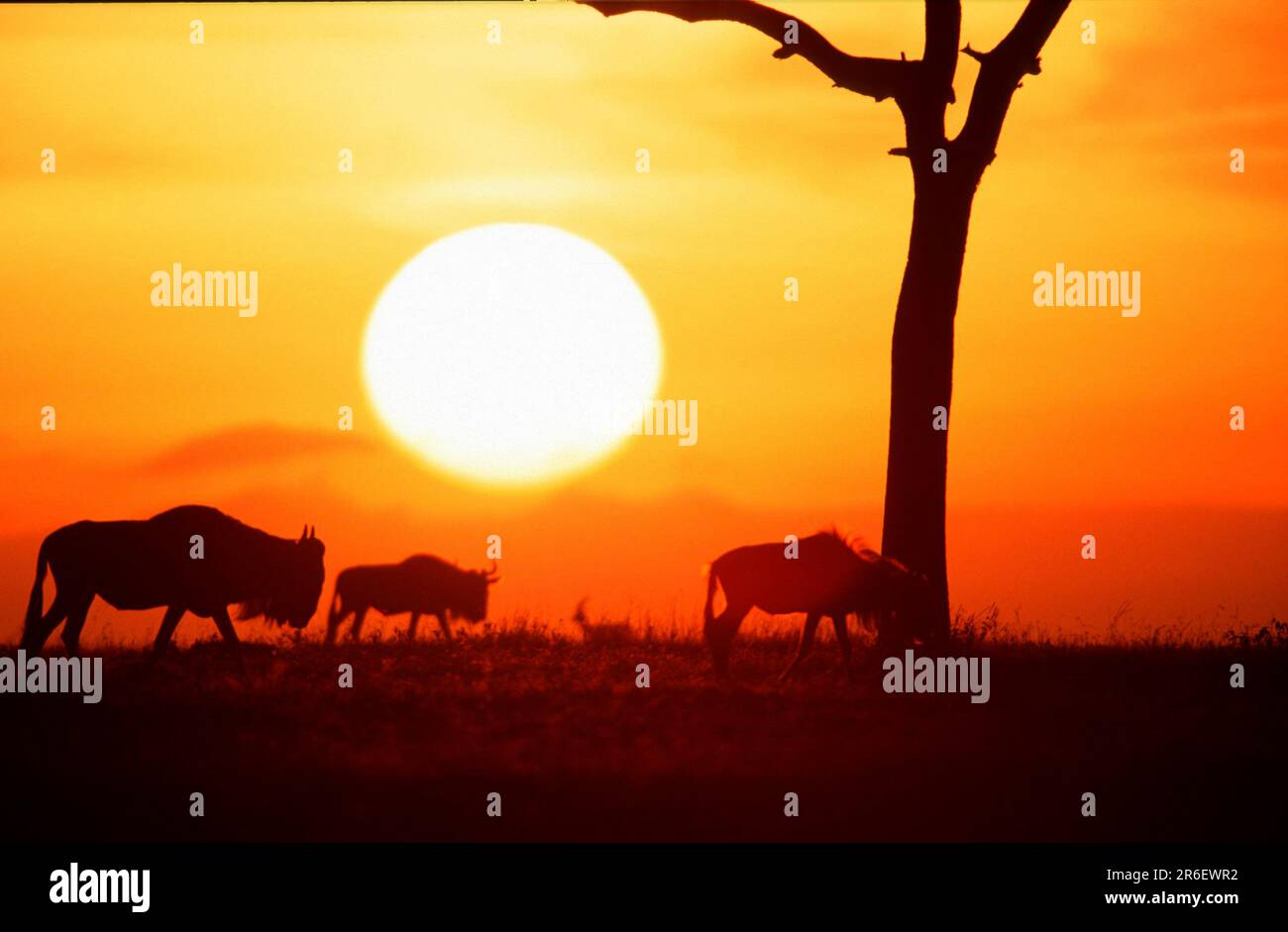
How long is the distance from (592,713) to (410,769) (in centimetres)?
228

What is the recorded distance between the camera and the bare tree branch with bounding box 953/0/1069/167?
64.4ft

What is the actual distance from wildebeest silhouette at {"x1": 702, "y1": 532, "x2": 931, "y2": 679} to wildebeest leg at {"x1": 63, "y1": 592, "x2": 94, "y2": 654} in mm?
6473

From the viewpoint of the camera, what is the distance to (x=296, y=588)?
19.0 m

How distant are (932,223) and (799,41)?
8.67 ft

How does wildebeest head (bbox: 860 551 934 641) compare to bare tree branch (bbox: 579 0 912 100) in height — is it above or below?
below

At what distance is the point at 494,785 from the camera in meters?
12.6

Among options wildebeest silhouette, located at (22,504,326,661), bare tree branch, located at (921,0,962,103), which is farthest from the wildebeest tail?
bare tree branch, located at (921,0,962,103)

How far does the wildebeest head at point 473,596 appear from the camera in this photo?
28984mm

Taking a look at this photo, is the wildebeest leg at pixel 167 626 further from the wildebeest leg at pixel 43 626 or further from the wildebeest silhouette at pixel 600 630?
the wildebeest silhouette at pixel 600 630

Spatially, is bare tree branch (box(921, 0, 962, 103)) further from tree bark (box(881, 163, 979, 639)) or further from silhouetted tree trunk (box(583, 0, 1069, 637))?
tree bark (box(881, 163, 979, 639))

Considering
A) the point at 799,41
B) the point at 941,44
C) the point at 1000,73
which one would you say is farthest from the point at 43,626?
the point at 1000,73
